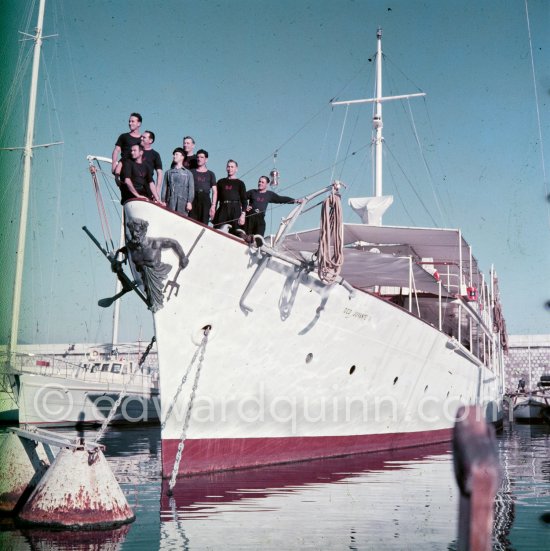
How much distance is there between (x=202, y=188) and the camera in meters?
12.9

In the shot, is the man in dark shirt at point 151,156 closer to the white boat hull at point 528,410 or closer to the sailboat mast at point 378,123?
the sailboat mast at point 378,123

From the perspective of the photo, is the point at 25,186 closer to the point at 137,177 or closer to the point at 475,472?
the point at 137,177

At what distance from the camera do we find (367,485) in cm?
1109

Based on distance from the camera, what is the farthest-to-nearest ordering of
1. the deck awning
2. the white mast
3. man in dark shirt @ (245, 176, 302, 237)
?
the white mast, the deck awning, man in dark shirt @ (245, 176, 302, 237)

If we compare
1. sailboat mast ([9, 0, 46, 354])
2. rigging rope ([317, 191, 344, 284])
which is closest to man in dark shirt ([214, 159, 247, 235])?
rigging rope ([317, 191, 344, 284])

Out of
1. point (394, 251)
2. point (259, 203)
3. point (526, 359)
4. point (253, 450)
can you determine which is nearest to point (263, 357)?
point (253, 450)

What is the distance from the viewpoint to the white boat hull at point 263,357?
12.0 m

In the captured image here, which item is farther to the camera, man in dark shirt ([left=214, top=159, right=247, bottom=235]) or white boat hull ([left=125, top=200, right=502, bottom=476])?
man in dark shirt ([left=214, top=159, right=247, bottom=235])

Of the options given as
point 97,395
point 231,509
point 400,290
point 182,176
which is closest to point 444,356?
point 400,290

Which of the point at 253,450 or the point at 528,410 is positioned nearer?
the point at 253,450

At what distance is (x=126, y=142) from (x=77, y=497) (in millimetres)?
5834

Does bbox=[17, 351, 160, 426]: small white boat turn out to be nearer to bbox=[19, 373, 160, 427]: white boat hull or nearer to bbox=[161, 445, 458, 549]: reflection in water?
bbox=[19, 373, 160, 427]: white boat hull

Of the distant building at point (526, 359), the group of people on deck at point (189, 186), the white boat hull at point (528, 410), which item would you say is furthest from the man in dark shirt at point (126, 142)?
the distant building at point (526, 359)

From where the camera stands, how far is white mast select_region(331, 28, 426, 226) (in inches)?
910
